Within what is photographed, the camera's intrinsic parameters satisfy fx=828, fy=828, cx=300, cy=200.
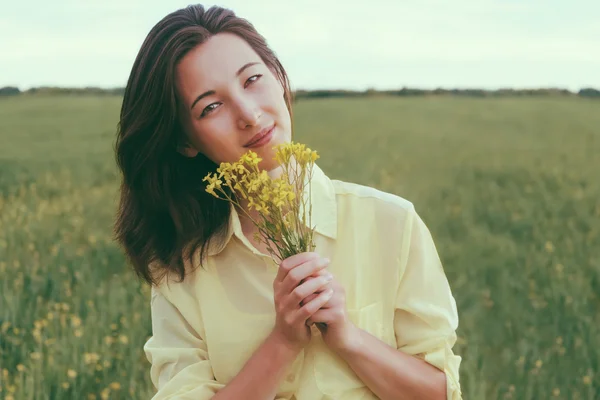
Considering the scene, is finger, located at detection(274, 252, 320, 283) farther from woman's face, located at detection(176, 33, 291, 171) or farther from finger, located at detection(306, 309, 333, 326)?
woman's face, located at detection(176, 33, 291, 171)

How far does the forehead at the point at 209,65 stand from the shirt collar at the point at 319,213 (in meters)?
0.36

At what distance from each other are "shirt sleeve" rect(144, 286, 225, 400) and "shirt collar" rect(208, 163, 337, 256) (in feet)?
0.76

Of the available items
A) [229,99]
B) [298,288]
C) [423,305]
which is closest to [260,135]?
[229,99]

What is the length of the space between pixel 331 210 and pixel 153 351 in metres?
0.71

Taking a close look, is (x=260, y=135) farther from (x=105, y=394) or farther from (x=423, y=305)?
(x=105, y=394)

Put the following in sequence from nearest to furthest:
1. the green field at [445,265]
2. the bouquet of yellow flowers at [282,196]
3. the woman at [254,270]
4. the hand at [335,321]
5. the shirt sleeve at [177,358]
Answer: the bouquet of yellow flowers at [282,196] < the hand at [335,321] < the woman at [254,270] < the shirt sleeve at [177,358] < the green field at [445,265]

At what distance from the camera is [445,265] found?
20.0ft

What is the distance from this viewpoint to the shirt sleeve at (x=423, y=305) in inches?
89.5

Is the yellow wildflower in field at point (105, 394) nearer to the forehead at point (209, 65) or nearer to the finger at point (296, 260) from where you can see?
the forehead at point (209, 65)

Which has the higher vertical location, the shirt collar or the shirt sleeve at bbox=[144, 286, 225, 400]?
the shirt collar

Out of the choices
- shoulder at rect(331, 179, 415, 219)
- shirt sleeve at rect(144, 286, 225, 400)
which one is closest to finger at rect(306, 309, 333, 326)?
shoulder at rect(331, 179, 415, 219)

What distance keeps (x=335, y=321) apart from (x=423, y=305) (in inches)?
11.5

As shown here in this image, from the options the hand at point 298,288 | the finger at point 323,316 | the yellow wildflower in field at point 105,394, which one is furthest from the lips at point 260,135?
the yellow wildflower in field at point 105,394

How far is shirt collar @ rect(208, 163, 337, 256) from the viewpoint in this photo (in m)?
2.33
